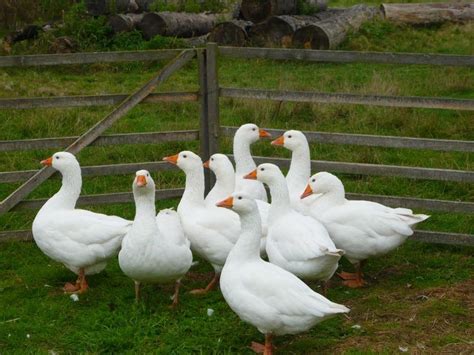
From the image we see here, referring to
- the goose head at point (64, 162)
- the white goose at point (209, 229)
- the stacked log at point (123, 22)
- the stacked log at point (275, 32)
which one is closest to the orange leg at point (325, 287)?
the white goose at point (209, 229)

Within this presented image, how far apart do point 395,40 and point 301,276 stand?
12466mm

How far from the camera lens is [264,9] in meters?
18.7

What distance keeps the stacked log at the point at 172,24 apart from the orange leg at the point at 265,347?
40.6ft

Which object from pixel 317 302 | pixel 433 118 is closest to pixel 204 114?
pixel 317 302

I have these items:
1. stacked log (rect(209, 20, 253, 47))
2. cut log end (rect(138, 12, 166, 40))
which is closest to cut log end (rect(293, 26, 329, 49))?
stacked log (rect(209, 20, 253, 47))

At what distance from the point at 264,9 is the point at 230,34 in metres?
1.39

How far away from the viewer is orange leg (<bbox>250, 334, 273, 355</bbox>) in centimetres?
634

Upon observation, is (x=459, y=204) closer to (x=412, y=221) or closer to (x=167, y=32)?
(x=412, y=221)

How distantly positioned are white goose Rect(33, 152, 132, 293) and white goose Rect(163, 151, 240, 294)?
595mm

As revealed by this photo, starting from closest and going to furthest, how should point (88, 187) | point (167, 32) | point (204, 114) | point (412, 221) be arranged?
point (412, 221) < point (204, 114) < point (88, 187) < point (167, 32)

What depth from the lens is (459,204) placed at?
8258 mm

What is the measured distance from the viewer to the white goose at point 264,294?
6055 mm

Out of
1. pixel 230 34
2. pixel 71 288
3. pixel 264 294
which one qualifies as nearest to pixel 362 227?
pixel 264 294

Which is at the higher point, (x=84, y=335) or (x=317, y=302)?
(x=317, y=302)
